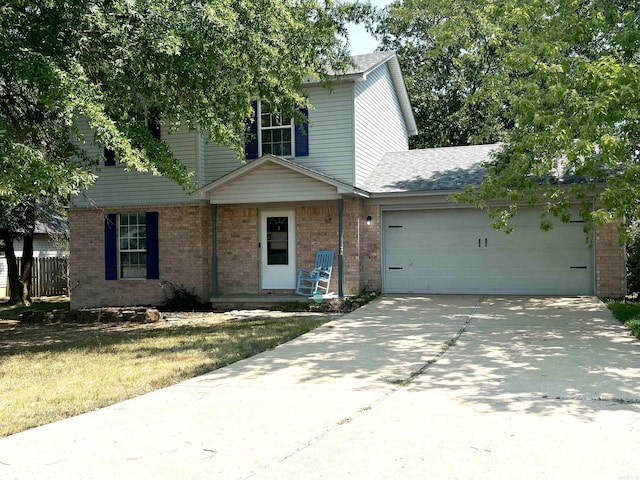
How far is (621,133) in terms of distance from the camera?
33.8 ft

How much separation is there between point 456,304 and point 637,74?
6360mm

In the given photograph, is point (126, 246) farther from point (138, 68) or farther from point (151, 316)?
point (138, 68)

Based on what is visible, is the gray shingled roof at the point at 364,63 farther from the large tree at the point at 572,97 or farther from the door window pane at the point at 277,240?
the door window pane at the point at 277,240

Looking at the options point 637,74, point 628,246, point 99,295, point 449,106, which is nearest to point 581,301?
point 628,246

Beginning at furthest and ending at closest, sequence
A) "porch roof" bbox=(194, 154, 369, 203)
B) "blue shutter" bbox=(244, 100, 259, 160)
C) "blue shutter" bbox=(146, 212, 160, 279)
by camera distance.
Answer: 1. "blue shutter" bbox=(146, 212, 160, 279)
2. "blue shutter" bbox=(244, 100, 259, 160)
3. "porch roof" bbox=(194, 154, 369, 203)

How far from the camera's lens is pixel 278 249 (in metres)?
15.9

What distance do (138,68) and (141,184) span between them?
6771 millimetres

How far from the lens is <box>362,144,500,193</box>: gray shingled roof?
606 inches

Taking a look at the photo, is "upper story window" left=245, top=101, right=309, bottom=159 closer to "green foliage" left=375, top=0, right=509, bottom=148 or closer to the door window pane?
the door window pane

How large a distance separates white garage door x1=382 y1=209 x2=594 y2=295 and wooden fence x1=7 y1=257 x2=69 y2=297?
14196 mm

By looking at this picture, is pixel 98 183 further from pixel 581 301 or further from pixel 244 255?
pixel 581 301

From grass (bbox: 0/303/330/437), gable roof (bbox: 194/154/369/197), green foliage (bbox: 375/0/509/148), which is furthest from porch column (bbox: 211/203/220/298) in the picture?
green foliage (bbox: 375/0/509/148)

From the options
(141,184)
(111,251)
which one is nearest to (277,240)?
(141,184)

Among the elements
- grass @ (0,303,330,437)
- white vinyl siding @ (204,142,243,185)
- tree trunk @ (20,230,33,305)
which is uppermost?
white vinyl siding @ (204,142,243,185)
